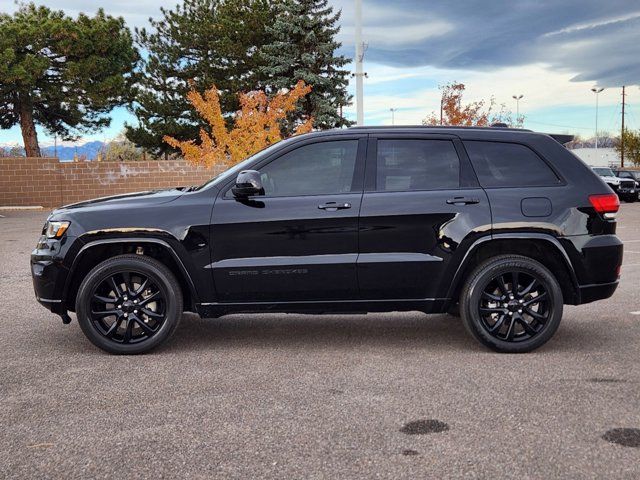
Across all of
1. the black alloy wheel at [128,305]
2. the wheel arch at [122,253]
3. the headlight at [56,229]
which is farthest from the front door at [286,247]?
the headlight at [56,229]

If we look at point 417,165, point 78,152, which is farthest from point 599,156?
point 417,165

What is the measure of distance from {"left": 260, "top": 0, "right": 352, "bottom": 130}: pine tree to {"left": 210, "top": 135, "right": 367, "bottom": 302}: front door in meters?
32.4

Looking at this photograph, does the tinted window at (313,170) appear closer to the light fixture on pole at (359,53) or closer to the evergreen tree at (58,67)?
the light fixture on pole at (359,53)

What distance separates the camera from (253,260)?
5.68m

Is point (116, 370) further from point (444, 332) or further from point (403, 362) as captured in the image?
point (444, 332)

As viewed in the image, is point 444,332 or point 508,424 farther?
point 444,332

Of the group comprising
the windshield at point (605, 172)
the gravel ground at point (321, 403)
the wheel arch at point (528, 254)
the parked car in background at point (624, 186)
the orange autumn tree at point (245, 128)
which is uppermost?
the orange autumn tree at point (245, 128)

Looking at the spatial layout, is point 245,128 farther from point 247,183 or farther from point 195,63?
point 247,183

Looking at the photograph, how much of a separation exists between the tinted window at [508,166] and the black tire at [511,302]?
64 cm

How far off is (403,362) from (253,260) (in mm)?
1424

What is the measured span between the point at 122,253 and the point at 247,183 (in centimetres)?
128

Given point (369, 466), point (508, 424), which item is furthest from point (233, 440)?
point (508, 424)

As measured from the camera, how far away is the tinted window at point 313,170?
19.1 ft

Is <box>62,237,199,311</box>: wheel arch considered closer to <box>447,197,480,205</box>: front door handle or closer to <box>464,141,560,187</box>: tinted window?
<box>447,197,480,205</box>: front door handle
